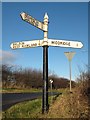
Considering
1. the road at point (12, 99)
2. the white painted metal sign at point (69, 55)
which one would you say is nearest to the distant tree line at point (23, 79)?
the road at point (12, 99)

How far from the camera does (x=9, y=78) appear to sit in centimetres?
6706

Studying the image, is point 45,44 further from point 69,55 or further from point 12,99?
point 12,99

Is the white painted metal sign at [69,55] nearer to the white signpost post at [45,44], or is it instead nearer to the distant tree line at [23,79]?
the white signpost post at [45,44]

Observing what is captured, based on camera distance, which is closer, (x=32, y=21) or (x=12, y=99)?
(x=32, y=21)

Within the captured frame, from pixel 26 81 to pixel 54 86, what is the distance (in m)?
6.93

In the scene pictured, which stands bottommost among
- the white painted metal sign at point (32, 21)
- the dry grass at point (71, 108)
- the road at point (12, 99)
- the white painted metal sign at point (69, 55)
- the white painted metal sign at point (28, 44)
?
the road at point (12, 99)

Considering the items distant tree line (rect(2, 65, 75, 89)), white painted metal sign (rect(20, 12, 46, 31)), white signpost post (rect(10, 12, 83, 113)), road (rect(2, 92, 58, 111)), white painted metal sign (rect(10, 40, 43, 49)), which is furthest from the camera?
distant tree line (rect(2, 65, 75, 89))

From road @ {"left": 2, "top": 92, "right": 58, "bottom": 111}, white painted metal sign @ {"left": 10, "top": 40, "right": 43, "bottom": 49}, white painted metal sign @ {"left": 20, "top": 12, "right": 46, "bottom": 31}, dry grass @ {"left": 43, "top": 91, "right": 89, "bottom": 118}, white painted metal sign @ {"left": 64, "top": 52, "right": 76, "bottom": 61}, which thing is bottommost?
road @ {"left": 2, "top": 92, "right": 58, "bottom": 111}

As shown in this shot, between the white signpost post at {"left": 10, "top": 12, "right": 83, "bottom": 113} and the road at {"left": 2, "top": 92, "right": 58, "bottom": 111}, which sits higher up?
the white signpost post at {"left": 10, "top": 12, "right": 83, "bottom": 113}

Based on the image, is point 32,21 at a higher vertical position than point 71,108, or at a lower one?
higher

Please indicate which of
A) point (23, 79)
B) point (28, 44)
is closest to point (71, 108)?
point (28, 44)

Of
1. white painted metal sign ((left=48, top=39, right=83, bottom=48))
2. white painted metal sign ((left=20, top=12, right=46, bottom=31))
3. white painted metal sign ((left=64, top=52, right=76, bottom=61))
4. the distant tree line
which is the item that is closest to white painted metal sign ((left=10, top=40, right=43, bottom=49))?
white painted metal sign ((left=48, top=39, right=83, bottom=48))

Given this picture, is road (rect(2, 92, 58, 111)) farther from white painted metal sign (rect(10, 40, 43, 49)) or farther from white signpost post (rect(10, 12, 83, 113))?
white painted metal sign (rect(10, 40, 43, 49))

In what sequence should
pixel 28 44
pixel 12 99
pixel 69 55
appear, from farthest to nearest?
pixel 12 99, pixel 69 55, pixel 28 44
